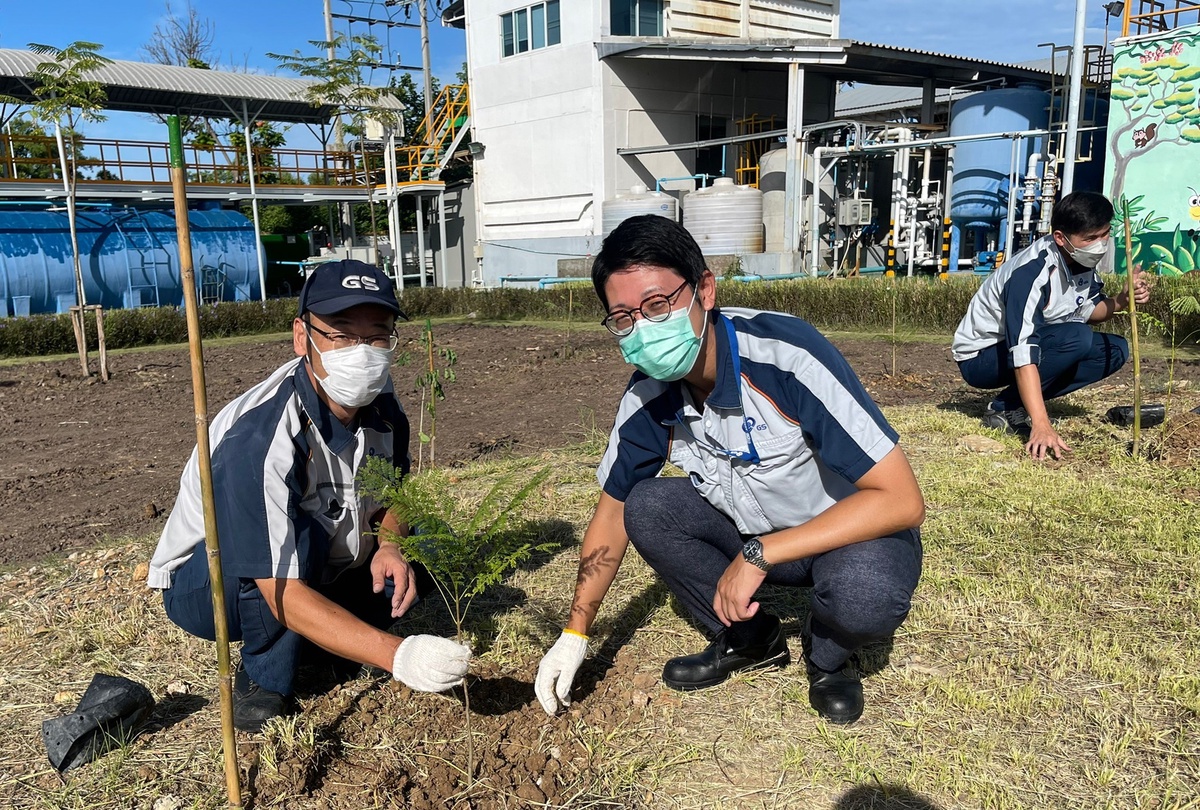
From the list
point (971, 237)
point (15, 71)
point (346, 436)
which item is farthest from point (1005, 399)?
point (15, 71)

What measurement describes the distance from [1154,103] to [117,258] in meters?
18.2

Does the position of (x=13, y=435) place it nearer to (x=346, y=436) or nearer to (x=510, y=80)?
(x=346, y=436)

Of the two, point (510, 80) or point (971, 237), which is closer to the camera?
point (971, 237)

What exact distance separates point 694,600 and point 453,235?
21928mm

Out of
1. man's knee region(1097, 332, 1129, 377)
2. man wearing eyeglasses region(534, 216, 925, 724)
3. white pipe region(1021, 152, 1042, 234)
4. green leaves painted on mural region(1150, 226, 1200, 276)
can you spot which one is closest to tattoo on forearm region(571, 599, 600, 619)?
man wearing eyeglasses region(534, 216, 925, 724)

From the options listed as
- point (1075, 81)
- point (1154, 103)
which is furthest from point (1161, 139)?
point (1075, 81)

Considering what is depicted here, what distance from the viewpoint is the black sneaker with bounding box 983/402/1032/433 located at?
202 inches

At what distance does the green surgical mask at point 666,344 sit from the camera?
2.11m

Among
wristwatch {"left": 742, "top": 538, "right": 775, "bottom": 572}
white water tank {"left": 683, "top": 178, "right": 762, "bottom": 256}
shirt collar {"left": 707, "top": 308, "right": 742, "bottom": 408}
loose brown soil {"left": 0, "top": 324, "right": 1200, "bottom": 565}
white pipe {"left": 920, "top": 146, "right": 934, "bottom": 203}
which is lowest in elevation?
loose brown soil {"left": 0, "top": 324, "right": 1200, "bottom": 565}

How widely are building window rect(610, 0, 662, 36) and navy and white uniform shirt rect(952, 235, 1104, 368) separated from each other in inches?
616

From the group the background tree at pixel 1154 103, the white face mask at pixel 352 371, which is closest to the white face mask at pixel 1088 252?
the white face mask at pixel 352 371

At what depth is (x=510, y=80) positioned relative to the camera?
793 inches

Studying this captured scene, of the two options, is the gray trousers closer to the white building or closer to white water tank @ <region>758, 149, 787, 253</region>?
white water tank @ <region>758, 149, 787, 253</region>

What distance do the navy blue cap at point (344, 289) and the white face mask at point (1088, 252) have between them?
3.75 m
